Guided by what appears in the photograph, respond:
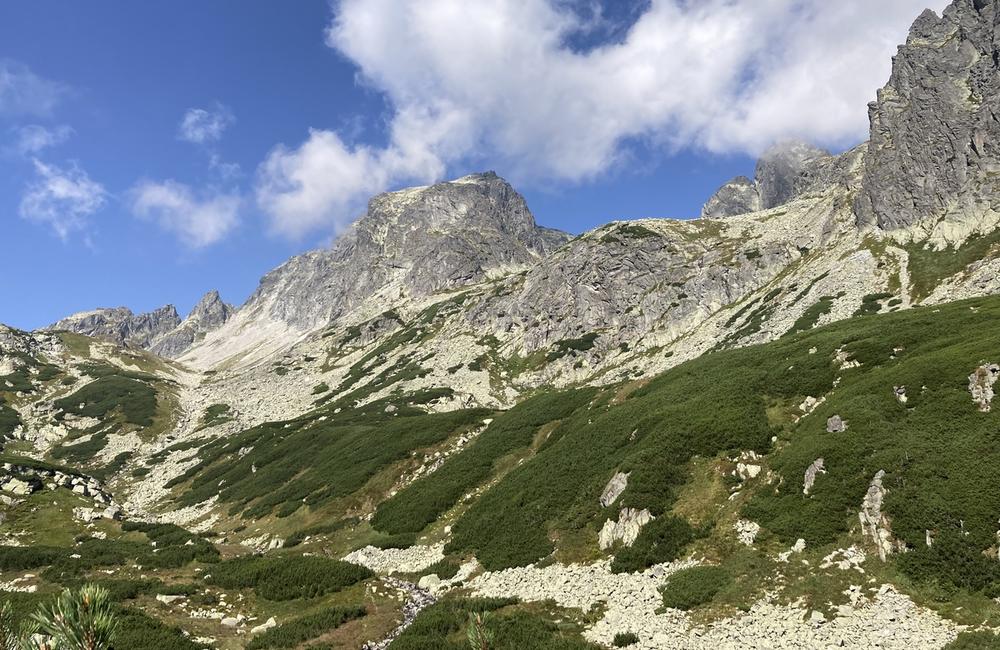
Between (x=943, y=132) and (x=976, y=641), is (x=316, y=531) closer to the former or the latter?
(x=976, y=641)

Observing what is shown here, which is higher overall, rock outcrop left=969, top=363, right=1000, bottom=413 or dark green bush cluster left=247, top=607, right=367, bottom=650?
rock outcrop left=969, top=363, right=1000, bottom=413

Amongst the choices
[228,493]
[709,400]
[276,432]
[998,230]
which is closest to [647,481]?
[709,400]

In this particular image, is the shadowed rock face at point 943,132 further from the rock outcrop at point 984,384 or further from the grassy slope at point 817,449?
the rock outcrop at point 984,384

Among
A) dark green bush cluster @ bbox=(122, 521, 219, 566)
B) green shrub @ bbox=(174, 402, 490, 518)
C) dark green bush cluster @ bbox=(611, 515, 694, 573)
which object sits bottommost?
dark green bush cluster @ bbox=(611, 515, 694, 573)

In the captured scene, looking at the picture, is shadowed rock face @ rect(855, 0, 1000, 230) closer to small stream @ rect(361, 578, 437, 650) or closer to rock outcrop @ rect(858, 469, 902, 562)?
rock outcrop @ rect(858, 469, 902, 562)

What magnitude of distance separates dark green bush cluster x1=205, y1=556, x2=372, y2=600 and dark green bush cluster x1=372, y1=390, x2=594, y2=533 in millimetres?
8140

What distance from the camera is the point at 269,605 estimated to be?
29688 mm

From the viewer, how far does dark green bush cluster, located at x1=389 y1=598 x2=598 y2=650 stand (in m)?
20.3

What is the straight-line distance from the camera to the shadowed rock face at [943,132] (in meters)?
96.0

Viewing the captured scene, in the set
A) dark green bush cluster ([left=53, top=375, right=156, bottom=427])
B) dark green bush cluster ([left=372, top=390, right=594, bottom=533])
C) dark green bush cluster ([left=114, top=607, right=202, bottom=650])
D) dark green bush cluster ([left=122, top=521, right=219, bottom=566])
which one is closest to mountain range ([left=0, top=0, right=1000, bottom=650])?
dark green bush cluster ([left=372, top=390, right=594, bottom=533])

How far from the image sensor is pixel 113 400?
140 m

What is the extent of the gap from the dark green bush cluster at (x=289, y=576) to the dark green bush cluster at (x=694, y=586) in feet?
62.7

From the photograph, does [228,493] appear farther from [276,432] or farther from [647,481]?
[647,481]

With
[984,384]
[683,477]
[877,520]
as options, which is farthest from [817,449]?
[984,384]
